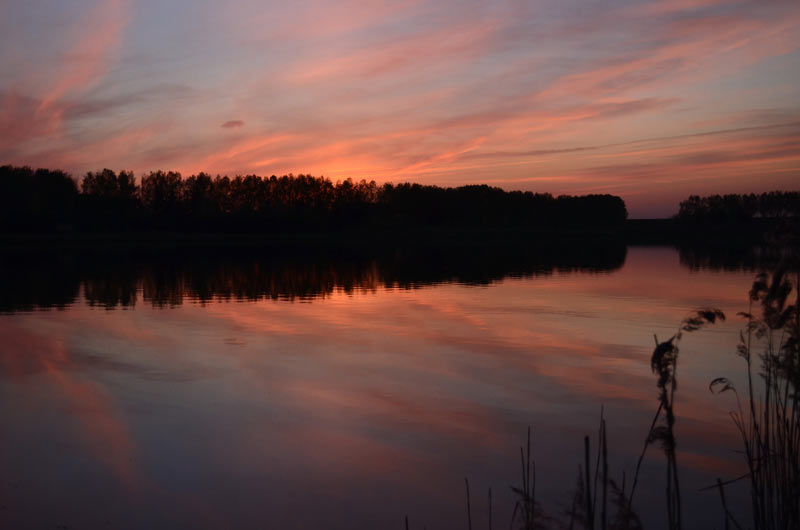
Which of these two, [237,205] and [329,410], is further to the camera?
[237,205]

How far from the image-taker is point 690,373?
44.3ft

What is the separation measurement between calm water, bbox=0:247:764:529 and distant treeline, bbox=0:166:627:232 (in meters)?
81.5

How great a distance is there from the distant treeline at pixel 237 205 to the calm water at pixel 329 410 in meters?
81.5

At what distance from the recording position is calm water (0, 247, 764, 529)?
7.50 metres

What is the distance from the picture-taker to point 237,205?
451ft

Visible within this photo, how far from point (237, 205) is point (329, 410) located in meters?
131

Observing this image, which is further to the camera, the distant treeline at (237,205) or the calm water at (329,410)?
the distant treeline at (237,205)

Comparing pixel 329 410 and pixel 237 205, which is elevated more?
pixel 237 205

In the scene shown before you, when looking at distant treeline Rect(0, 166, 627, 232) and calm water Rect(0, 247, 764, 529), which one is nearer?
calm water Rect(0, 247, 764, 529)

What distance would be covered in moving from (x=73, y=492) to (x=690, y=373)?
10.9 meters

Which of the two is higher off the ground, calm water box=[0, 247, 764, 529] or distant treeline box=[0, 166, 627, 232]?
distant treeline box=[0, 166, 627, 232]

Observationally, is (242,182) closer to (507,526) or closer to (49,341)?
(49,341)

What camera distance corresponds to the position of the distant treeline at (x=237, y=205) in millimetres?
96875

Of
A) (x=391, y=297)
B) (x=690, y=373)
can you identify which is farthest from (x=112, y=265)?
(x=690, y=373)
